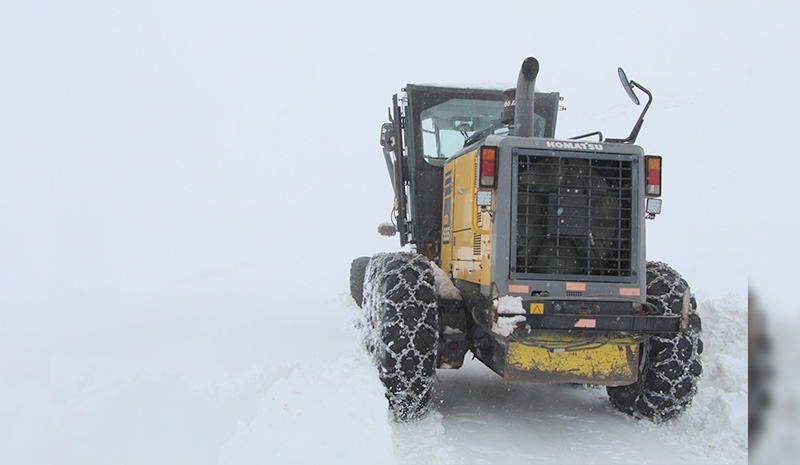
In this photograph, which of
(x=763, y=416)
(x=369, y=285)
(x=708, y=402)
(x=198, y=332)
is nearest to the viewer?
(x=763, y=416)

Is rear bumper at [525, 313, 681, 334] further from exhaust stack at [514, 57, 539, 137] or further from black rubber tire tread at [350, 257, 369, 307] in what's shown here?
black rubber tire tread at [350, 257, 369, 307]

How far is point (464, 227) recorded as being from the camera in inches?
202

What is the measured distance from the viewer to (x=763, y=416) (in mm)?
1082

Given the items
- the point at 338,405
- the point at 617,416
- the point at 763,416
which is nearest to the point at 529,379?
the point at 617,416

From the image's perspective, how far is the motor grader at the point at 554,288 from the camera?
4391 mm

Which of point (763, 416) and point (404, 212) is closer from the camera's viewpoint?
point (763, 416)

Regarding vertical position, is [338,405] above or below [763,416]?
below

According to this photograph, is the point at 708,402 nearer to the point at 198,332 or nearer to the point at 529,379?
the point at 529,379

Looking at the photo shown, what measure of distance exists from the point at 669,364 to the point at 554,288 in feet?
3.86

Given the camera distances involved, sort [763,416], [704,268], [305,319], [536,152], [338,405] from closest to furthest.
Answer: [763,416]
[338,405]
[536,152]
[305,319]
[704,268]

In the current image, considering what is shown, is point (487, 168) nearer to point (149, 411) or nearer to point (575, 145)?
point (575, 145)

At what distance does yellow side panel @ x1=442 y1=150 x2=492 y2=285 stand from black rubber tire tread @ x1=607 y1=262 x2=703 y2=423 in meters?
1.41

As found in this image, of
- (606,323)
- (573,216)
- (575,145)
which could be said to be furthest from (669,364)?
(575,145)

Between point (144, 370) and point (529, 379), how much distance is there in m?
2.76
